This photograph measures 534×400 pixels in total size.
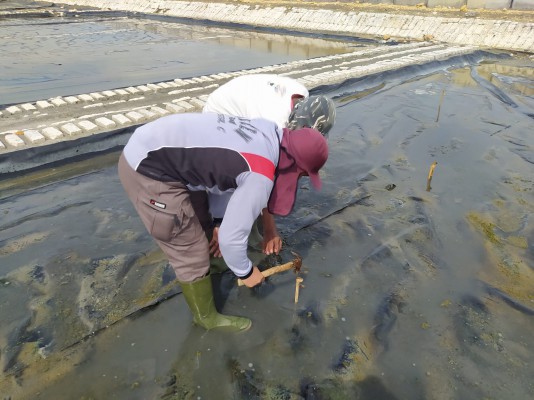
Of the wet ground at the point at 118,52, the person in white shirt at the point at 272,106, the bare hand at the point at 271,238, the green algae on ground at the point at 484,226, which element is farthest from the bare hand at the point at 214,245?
the wet ground at the point at 118,52

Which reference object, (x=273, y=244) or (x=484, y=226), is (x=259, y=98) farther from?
(x=484, y=226)

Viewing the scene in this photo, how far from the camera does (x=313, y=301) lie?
253 centimetres

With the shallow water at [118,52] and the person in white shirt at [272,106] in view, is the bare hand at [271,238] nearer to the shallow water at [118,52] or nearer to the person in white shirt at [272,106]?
the person in white shirt at [272,106]

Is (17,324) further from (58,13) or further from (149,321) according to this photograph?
(58,13)

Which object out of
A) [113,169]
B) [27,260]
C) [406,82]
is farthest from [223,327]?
[406,82]

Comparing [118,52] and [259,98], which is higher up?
[259,98]

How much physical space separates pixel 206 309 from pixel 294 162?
3.45ft

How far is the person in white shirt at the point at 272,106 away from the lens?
2469 mm

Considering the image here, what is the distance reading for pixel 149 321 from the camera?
236cm

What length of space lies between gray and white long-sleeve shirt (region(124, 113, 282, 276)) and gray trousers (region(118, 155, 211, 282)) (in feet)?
0.18

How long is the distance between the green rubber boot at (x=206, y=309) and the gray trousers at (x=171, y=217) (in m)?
0.09

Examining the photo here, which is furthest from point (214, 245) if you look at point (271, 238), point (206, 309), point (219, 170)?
point (219, 170)

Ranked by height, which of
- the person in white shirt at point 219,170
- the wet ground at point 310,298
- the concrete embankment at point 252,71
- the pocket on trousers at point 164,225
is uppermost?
the person in white shirt at point 219,170

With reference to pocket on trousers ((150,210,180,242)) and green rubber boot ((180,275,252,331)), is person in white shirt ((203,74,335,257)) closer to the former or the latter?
green rubber boot ((180,275,252,331))
